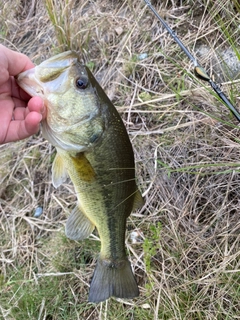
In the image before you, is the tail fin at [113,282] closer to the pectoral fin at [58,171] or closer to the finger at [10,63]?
the pectoral fin at [58,171]

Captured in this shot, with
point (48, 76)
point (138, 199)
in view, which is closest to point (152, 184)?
point (138, 199)

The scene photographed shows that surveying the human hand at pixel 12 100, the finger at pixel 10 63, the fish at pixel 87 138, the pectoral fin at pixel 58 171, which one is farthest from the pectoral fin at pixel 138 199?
the finger at pixel 10 63

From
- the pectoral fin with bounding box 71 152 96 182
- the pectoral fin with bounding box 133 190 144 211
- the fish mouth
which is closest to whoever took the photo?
the fish mouth

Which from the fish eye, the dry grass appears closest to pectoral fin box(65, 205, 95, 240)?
the dry grass

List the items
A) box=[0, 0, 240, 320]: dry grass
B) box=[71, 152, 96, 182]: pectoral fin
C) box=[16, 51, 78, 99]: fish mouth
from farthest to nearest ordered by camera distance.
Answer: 1. box=[0, 0, 240, 320]: dry grass
2. box=[71, 152, 96, 182]: pectoral fin
3. box=[16, 51, 78, 99]: fish mouth

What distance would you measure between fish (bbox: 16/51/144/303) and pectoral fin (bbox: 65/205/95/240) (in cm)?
8

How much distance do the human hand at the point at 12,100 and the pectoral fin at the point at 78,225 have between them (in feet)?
1.79

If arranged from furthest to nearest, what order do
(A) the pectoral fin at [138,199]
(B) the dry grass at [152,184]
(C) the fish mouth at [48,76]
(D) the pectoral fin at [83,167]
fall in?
(B) the dry grass at [152,184]
(A) the pectoral fin at [138,199]
(D) the pectoral fin at [83,167]
(C) the fish mouth at [48,76]

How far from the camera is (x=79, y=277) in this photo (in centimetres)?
308

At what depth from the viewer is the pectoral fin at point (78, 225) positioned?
7.65 feet

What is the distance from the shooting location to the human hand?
7.05ft

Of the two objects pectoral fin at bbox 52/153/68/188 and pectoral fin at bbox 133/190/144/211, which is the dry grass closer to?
pectoral fin at bbox 133/190/144/211

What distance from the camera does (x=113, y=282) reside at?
7.59 ft

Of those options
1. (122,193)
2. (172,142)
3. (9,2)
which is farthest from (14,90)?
(9,2)
